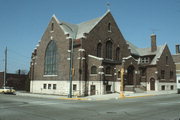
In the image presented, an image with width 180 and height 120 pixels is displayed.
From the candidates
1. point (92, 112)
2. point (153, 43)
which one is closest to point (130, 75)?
point (153, 43)

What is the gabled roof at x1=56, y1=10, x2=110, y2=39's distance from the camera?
4048 cm

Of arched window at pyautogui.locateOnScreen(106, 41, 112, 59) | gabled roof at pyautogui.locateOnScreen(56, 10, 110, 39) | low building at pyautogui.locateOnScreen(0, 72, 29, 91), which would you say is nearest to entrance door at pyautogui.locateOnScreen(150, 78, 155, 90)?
arched window at pyautogui.locateOnScreen(106, 41, 112, 59)

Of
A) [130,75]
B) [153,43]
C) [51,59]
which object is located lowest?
[130,75]

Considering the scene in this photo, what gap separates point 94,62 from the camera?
1431 inches

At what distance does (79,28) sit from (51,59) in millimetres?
8969

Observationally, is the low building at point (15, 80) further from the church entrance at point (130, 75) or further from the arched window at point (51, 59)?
the church entrance at point (130, 75)

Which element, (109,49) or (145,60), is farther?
(145,60)

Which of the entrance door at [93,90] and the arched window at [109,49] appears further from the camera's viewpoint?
the arched window at [109,49]

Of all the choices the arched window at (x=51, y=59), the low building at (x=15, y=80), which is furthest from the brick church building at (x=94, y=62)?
the low building at (x=15, y=80)

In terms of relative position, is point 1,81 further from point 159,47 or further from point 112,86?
point 159,47

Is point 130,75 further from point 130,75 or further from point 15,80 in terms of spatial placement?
point 15,80

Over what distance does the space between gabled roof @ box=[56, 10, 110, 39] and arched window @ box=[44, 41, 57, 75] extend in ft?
12.8

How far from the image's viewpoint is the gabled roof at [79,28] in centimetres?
4048

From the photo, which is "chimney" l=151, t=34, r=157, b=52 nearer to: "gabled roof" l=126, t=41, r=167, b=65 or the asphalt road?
"gabled roof" l=126, t=41, r=167, b=65
